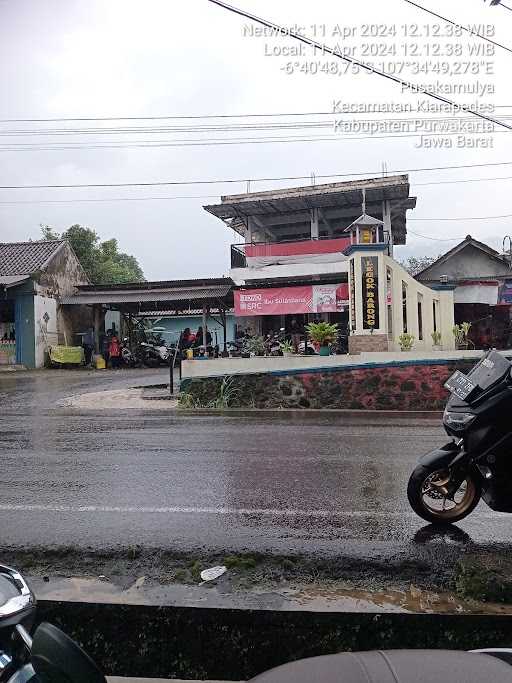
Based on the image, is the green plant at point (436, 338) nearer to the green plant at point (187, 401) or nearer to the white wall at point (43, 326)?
the green plant at point (187, 401)

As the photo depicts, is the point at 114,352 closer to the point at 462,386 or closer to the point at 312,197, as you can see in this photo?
the point at 312,197

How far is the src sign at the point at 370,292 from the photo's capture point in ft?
43.7

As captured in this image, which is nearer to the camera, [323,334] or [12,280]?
[323,334]

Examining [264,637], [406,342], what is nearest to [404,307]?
[406,342]

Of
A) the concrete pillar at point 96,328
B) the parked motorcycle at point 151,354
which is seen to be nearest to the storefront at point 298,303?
the parked motorcycle at point 151,354

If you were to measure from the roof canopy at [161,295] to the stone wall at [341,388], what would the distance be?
450 inches

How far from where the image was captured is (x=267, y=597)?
9.26 ft

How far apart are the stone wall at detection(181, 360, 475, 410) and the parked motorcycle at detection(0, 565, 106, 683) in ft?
37.2

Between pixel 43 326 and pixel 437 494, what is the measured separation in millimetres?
23570

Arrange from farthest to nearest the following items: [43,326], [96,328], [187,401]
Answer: [96,328] < [43,326] < [187,401]

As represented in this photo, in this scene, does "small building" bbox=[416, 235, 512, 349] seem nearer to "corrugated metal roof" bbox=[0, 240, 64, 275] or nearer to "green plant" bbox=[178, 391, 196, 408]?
"green plant" bbox=[178, 391, 196, 408]

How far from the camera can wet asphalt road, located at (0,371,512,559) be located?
3.92 m

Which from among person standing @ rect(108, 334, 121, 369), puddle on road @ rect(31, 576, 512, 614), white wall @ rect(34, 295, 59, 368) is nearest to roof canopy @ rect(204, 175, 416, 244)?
person standing @ rect(108, 334, 121, 369)

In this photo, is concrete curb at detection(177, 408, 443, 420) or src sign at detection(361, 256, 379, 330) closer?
concrete curb at detection(177, 408, 443, 420)
